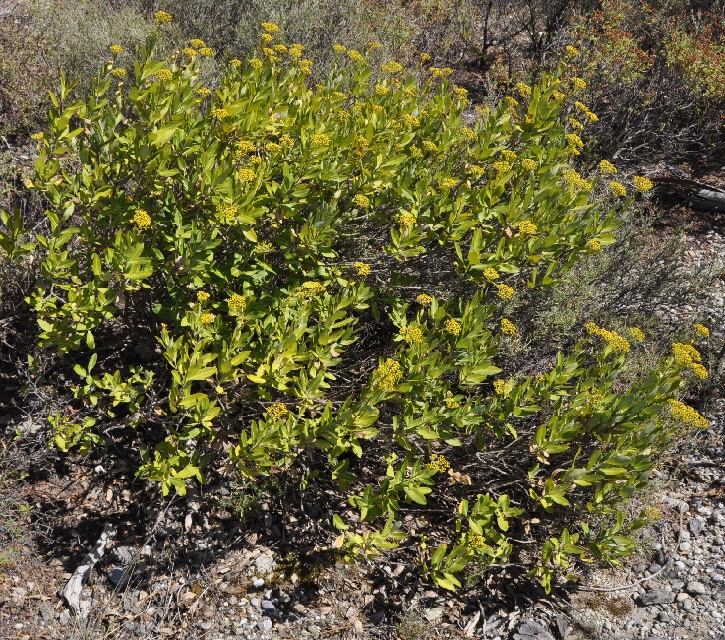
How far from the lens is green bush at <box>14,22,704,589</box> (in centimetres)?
289

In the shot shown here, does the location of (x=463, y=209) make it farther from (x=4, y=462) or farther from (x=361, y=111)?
(x=4, y=462)

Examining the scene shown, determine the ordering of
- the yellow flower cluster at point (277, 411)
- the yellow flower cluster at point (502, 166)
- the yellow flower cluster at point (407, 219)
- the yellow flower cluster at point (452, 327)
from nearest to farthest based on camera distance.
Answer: the yellow flower cluster at point (277, 411) < the yellow flower cluster at point (452, 327) < the yellow flower cluster at point (407, 219) < the yellow flower cluster at point (502, 166)

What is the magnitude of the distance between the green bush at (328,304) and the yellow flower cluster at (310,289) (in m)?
0.03

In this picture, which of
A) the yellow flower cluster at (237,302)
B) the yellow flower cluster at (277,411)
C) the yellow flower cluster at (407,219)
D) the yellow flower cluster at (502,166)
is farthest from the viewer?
the yellow flower cluster at (502,166)

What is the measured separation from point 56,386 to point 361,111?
92.7 inches

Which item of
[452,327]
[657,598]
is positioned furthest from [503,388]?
[657,598]

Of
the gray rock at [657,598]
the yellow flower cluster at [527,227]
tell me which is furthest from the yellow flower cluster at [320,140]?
the gray rock at [657,598]

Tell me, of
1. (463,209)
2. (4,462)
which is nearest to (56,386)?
(4,462)

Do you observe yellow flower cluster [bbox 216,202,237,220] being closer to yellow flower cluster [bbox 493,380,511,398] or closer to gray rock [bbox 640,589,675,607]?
yellow flower cluster [bbox 493,380,511,398]

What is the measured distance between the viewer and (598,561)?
12.0ft

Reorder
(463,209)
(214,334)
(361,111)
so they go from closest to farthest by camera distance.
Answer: (214,334) → (463,209) → (361,111)

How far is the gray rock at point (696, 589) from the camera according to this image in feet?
11.8

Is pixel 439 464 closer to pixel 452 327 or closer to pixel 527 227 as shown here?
pixel 452 327

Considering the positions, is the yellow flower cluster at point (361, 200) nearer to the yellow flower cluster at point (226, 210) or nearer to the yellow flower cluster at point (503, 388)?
the yellow flower cluster at point (226, 210)
